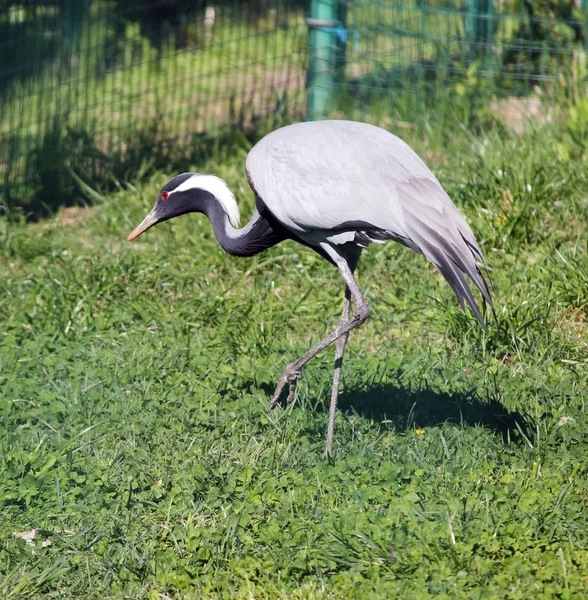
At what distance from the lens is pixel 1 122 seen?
5.79 m

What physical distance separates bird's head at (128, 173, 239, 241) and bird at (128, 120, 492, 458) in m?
0.23

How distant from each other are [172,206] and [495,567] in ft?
7.31

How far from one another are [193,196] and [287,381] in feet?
3.30

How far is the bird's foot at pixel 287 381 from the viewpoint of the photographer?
3.79 metres

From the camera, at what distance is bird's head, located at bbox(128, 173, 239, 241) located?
4156 millimetres

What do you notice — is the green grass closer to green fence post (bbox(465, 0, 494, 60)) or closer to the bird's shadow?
the bird's shadow

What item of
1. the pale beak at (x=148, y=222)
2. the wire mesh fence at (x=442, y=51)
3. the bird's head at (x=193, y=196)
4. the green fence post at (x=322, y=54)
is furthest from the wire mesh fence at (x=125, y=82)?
the bird's head at (x=193, y=196)

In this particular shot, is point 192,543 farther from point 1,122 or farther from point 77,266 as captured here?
point 1,122

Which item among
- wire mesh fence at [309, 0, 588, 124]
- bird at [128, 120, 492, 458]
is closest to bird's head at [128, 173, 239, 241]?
bird at [128, 120, 492, 458]

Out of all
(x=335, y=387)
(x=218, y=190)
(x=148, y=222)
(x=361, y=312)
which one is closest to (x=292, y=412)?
(x=335, y=387)

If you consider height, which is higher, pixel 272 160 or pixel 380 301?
pixel 272 160

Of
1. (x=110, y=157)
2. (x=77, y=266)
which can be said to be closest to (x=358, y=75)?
(x=110, y=157)

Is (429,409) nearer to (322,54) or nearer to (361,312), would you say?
(361,312)

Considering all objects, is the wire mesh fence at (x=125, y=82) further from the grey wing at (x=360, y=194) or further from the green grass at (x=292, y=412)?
the grey wing at (x=360, y=194)
